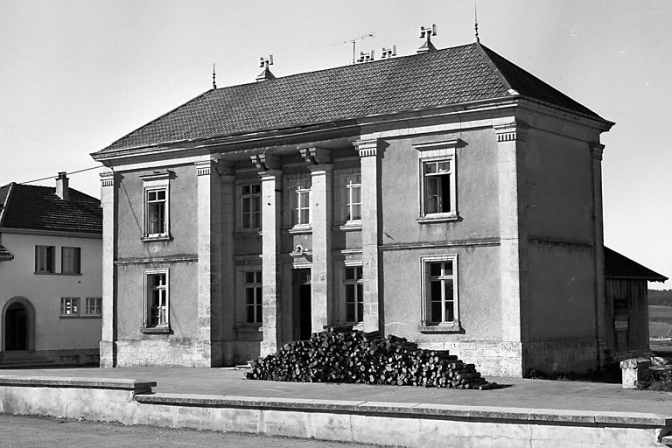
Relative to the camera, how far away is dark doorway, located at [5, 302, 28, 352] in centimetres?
4150

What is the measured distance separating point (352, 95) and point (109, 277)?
33.5 ft

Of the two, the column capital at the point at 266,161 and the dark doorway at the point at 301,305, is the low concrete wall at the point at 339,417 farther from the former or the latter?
the column capital at the point at 266,161

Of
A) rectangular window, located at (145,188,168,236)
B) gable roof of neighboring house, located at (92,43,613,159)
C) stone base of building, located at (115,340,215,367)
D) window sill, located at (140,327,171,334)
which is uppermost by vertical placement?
gable roof of neighboring house, located at (92,43,613,159)

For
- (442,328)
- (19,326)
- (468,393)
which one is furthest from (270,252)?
(19,326)

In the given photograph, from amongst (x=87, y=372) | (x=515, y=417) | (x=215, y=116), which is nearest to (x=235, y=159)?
(x=215, y=116)

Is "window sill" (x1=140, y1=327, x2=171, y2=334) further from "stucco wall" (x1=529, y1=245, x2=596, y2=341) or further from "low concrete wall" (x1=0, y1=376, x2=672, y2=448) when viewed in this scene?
"stucco wall" (x1=529, y1=245, x2=596, y2=341)

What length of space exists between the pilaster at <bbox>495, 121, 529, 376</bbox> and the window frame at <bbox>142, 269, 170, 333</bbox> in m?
11.6

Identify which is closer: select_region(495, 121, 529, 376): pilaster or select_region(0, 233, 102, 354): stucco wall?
select_region(495, 121, 529, 376): pilaster

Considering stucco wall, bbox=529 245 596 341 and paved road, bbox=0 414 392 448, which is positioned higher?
stucco wall, bbox=529 245 596 341

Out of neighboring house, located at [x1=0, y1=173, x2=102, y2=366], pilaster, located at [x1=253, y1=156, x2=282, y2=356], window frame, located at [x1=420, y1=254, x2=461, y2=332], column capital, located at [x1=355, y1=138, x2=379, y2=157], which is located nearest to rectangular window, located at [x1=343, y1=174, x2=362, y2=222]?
column capital, located at [x1=355, y1=138, x2=379, y2=157]

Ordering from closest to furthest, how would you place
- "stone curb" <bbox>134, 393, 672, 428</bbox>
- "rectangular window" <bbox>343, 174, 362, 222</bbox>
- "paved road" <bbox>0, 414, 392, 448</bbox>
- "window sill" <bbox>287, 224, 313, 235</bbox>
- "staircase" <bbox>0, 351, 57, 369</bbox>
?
"stone curb" <bbox>134, 393, 672, 428</bbox> < "paved road" <bbox>0, 414, 392, 448</bbox> < "rectangular window" <bbox>343, 174, 362, 222</bbox> < "window sill" <bbox>287, 224, 313, 235</bbox> < "staircase" <bbox>0, 351, 57, 369</bbox>

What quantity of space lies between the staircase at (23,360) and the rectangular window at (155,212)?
9359mm

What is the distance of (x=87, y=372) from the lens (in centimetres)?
3100

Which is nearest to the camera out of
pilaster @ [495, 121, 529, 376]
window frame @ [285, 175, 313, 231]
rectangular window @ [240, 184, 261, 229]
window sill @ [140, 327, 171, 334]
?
pilaster @ [495, 121, 529, 376]
